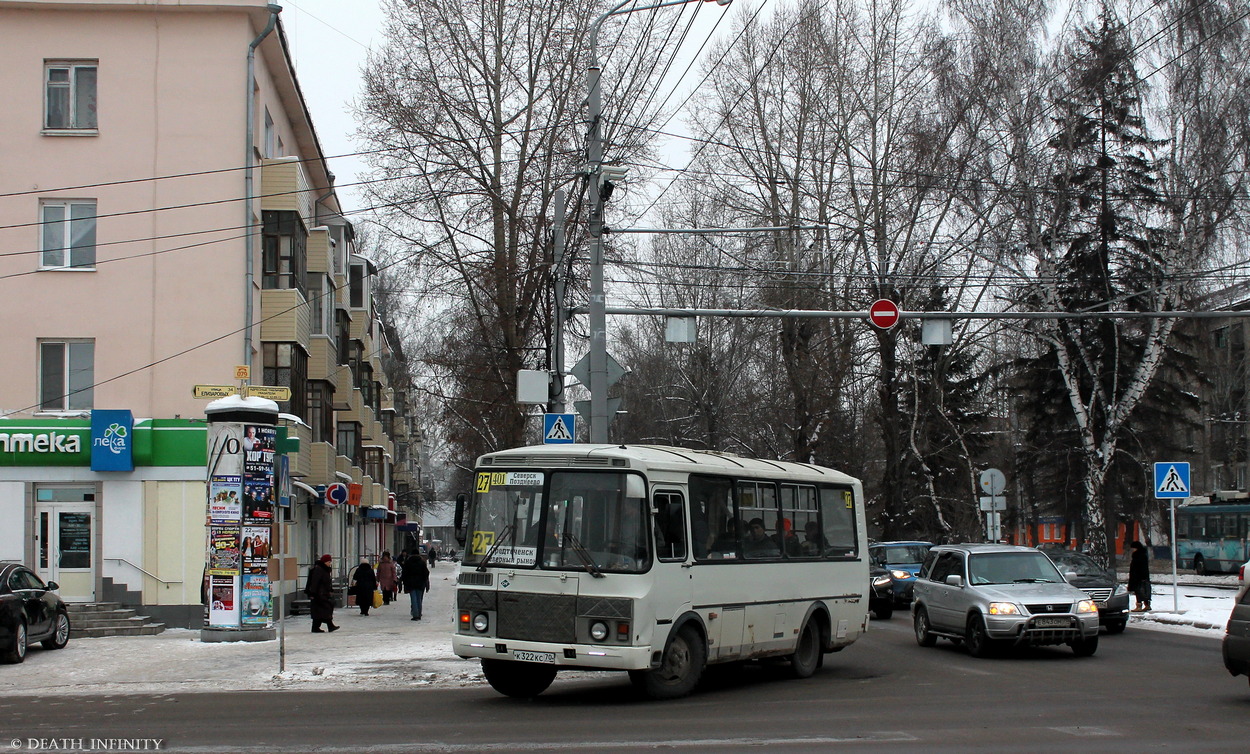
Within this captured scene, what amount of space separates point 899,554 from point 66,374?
20.1m

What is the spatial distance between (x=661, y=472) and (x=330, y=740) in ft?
15.2

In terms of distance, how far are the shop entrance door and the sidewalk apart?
2.26 m

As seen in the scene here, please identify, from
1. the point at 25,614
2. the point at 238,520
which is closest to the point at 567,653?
the point at 25,614

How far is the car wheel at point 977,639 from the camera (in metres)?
18.1

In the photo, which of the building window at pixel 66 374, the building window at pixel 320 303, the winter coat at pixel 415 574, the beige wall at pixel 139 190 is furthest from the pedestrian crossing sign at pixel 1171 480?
the building window at pixel 66 374

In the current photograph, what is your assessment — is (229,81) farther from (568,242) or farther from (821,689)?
(821,689)

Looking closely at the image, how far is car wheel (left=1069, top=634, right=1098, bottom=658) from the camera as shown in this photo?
18188 mm

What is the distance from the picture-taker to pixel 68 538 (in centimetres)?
2667

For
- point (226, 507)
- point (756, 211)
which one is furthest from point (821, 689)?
point (756, 211)

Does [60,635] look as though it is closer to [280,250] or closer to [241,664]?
[241,664]

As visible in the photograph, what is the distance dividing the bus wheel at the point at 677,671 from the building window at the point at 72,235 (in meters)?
19.4

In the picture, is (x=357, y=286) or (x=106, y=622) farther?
(x=357, y=286)

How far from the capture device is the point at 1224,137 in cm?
3303

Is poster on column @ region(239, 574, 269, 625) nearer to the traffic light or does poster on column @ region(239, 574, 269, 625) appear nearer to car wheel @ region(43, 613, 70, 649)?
car wheel @ region(43, 613, 70, 649)
